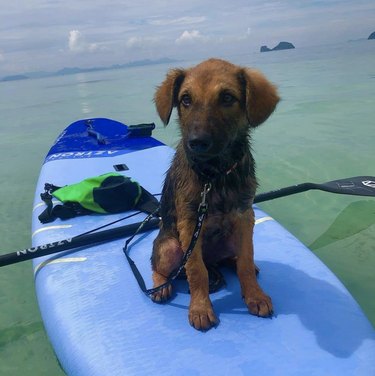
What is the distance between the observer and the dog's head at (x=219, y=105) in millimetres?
2418

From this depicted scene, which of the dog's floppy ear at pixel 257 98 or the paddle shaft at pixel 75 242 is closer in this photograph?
the dog's floppy ear at pixel 257 98

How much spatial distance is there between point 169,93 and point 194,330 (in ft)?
5.52

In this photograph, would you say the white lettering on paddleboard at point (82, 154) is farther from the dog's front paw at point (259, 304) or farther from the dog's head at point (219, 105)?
the dog's front paw at point (259, 304)

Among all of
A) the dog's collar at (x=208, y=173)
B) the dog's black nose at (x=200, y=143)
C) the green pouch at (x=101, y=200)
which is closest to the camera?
the dog's black nose at (x=200, y=143)

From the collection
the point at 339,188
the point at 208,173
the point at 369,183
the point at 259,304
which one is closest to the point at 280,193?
the point at 339,188

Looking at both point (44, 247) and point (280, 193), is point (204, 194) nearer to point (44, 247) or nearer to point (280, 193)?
point (44, 247)

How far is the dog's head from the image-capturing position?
2.42 metres

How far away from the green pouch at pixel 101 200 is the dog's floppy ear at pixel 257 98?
2356 millimetres

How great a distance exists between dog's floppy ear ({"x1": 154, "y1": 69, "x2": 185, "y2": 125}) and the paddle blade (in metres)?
2.96

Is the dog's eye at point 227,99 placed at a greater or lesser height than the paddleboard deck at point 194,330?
greater

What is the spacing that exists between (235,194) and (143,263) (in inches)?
54.6

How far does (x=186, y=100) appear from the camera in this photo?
2.70 metres

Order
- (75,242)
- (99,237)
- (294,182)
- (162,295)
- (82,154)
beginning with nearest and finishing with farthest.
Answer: (162,295) < (75,242) < (99,237) < (82,154) < (294,182)

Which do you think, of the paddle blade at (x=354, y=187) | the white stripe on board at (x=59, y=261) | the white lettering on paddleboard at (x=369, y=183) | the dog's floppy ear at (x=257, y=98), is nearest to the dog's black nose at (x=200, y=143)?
the dog's floppy ear at (x=257, y=98)
